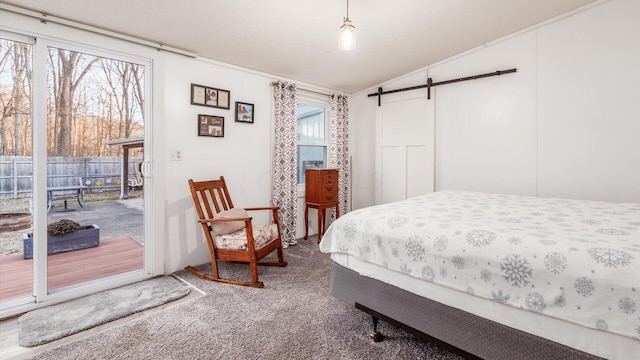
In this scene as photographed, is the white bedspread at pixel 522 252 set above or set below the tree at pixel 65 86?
below

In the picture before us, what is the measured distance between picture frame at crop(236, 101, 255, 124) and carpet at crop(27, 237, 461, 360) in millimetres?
1889

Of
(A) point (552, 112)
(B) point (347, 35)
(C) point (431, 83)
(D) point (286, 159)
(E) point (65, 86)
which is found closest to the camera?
(B) point (347, 35)

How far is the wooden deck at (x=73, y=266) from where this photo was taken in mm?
2498

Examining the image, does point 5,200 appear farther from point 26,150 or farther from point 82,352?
point 82,352

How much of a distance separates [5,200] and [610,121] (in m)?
5.29

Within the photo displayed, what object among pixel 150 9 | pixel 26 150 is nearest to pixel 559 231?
pixel 150 9

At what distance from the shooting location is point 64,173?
259 centimetres

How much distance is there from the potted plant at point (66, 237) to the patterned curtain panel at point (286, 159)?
6.87 ft

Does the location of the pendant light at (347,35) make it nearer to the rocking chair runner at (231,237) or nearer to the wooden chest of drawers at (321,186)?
the rocking chair runner at (231,237)

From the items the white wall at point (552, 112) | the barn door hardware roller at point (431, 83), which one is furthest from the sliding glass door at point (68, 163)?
the white wall at point (552, 112)

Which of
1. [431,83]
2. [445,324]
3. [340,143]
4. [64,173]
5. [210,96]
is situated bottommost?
[445,324]

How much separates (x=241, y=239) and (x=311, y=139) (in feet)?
7.30

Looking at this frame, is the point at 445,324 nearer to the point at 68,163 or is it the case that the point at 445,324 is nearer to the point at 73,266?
the point at 68,163

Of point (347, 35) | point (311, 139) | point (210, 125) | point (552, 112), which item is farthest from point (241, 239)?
point (552, 112)
